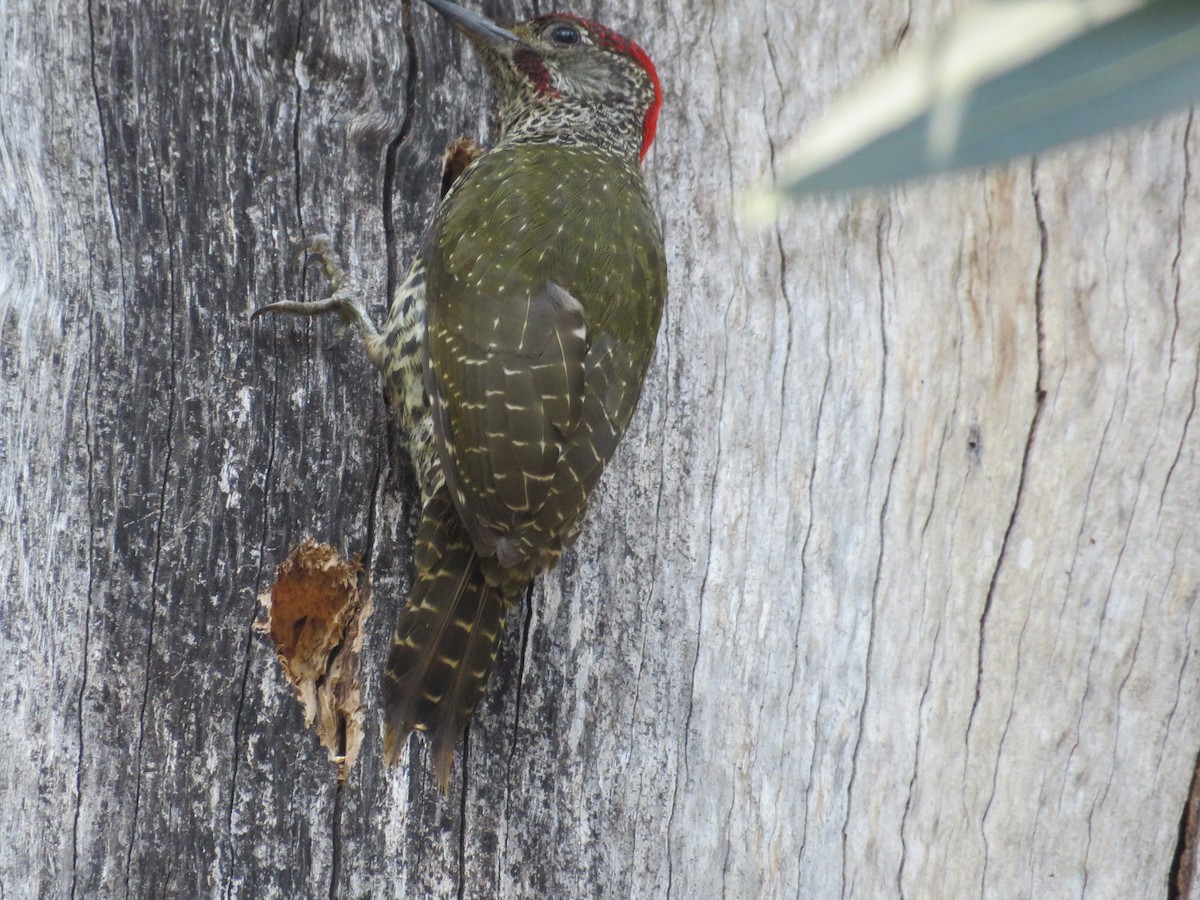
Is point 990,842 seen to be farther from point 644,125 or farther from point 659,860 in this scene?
point 644,125

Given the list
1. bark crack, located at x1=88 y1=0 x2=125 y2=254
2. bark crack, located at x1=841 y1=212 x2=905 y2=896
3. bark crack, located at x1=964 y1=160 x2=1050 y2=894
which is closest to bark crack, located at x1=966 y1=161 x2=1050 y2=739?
bark crack, located at x1=964 y1=160 x2=1050 y2=894

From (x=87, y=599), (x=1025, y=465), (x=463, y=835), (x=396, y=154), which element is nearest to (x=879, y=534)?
(x=1025, y=465)

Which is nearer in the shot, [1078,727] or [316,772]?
[316,772]

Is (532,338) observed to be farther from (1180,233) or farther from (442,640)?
(1180,233)

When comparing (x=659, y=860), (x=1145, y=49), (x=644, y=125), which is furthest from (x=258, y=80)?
(x=1145, y=49)

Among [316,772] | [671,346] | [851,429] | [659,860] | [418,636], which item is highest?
[671,346]

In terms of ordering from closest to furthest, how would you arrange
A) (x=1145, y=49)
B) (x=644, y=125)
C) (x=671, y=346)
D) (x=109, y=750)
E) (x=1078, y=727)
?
(x=1145, y=49) → (x=109, y=750) → (x=1078, y=727) → (x=671, y=346) → (x=644, y=125)
